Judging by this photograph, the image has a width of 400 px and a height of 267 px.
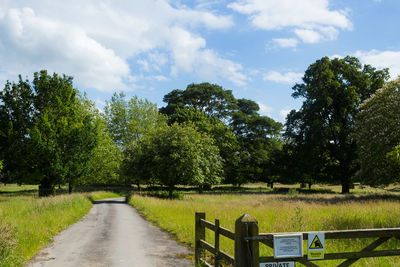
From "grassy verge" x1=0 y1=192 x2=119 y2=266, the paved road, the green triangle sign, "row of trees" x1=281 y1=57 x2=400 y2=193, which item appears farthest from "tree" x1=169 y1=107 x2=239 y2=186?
the green triangle sign

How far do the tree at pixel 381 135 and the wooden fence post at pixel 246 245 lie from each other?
889 inches

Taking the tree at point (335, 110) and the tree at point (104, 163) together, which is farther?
the tree at point (104, 163)

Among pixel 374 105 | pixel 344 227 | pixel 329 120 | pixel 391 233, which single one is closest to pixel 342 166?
pixel 329 120

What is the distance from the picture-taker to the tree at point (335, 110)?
3728 cm

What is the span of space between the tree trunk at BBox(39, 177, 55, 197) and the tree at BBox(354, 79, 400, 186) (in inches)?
1220

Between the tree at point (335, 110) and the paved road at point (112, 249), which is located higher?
the tree at point (335, 110)

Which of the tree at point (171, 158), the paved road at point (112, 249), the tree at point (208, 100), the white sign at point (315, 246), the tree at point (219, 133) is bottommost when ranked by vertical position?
the paved road at point (112, 249)

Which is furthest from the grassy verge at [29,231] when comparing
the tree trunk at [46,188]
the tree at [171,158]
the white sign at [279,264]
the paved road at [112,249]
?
the tree trunk at [46,188]

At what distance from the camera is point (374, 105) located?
2595 cm

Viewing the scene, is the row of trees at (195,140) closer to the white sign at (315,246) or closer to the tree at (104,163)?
the tree at (104,163)

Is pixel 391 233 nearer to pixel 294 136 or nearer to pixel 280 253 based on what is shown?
pixel 280 253

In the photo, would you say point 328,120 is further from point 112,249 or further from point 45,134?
point 112,249

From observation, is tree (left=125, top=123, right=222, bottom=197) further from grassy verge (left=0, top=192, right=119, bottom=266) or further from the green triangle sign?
the green triangle sign

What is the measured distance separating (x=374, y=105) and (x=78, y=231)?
23.3 meters
